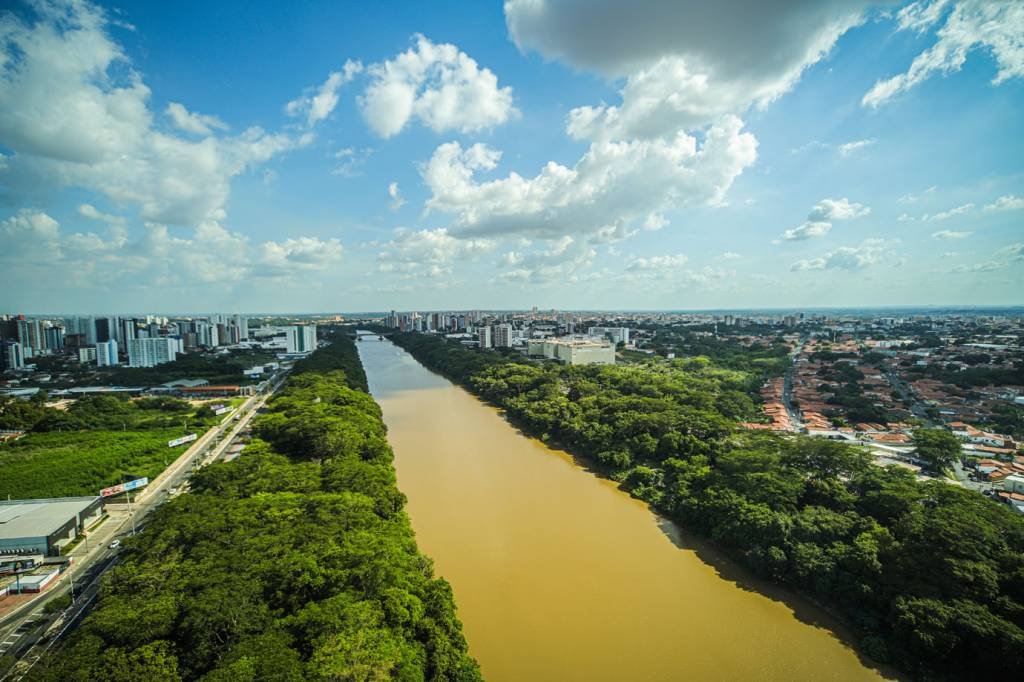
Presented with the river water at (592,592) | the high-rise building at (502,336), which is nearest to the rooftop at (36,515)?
the river water at (592,592)

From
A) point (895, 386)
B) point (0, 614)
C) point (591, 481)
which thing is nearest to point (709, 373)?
point (895, 386)

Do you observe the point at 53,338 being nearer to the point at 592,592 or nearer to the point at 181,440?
the point at 181,440

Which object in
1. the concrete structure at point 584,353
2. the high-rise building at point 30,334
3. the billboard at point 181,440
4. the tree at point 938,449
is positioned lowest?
the billboard at point 181,440

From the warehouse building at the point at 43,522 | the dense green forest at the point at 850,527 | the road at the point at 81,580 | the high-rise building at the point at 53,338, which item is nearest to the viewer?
the dense green forest at the point at 850,527

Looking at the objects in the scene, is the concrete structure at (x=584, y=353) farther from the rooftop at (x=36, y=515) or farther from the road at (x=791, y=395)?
the rooftop at (x=36, y=515)

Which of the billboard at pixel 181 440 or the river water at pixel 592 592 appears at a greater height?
the billboard at pixel 181 440

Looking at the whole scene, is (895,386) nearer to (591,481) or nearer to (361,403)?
(591,481)

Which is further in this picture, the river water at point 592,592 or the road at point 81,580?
the river water at point 592,592
